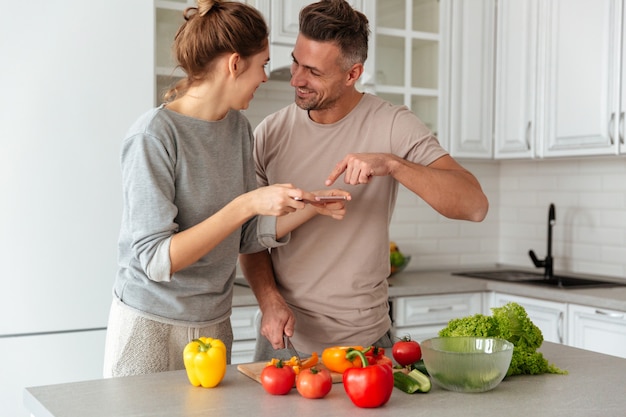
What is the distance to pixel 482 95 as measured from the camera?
4402mm

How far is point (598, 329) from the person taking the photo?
138 inches

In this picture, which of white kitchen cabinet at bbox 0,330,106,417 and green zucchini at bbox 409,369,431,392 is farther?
white kitchen cabinet at bbox 0,330,106,417

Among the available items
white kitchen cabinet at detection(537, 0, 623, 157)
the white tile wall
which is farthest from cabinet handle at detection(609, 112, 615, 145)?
the white tile wall

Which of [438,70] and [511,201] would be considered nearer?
[438,70]

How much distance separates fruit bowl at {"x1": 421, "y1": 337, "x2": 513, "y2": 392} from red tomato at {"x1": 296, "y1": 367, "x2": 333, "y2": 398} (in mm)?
249

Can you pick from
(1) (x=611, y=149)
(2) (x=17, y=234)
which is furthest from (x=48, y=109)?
(1) (x=611, y=149)

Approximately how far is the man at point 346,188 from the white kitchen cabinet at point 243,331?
0.95m

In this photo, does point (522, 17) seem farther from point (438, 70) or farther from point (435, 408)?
point (435, 408)

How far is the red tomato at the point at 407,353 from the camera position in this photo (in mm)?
2027

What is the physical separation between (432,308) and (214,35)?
7.25ft

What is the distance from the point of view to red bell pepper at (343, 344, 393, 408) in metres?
1.66

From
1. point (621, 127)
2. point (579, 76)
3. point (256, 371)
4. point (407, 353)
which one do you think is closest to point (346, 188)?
point (407, 353)

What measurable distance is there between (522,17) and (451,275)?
1.42 meters

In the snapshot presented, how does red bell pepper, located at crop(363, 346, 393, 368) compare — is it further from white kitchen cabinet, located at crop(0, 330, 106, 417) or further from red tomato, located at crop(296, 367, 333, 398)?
white kitchen cabinet, located at crop(0, 330, 106, 417)
